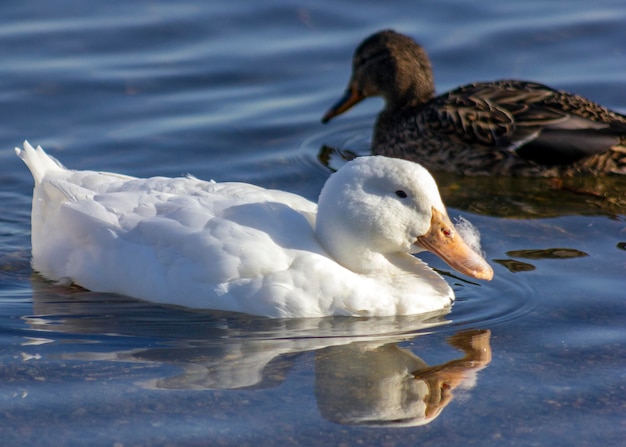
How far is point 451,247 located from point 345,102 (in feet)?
12.8

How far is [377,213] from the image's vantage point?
658cm

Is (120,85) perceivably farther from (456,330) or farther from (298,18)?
(456,330)

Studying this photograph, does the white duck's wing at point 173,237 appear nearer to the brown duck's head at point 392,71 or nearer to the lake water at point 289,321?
the lake water at point 289,321

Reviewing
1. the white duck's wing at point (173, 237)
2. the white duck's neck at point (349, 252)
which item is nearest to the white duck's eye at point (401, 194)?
the white duck's neck at point (349, 252)

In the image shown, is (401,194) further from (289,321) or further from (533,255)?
(533,255)

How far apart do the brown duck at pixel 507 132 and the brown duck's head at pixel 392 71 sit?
170 mm

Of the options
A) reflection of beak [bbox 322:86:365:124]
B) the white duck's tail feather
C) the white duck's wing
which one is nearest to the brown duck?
reflection of beak [bbox 322:86:365:124]

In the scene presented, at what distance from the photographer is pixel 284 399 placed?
5.75 m

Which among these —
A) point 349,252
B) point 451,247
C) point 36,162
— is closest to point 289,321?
point 349,252

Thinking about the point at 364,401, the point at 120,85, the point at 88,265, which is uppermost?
the point at 120,85

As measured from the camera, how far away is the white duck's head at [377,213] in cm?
655

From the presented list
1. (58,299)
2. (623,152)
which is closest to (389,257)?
(58,299)

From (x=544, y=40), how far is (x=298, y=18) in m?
2.46

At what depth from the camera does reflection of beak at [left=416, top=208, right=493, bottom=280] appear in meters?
6.71
